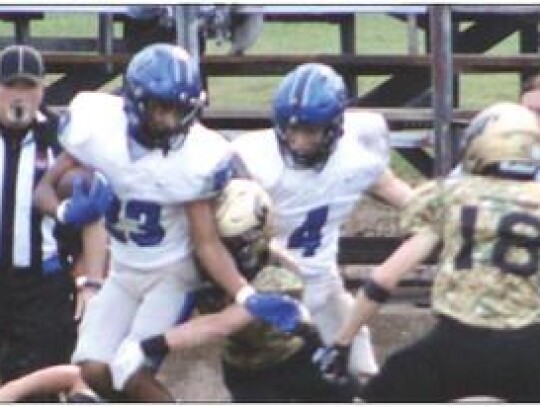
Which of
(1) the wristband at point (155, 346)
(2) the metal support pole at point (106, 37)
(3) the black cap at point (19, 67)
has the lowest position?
(1) the wristband at point (155, 346)

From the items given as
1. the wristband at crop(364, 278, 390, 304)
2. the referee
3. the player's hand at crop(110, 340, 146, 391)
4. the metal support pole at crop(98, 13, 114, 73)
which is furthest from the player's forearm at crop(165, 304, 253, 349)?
the metal support pole at crop(98, 13, 114, 73)

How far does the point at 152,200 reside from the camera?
7.71 m

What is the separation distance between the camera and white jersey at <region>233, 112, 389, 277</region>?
7.97m

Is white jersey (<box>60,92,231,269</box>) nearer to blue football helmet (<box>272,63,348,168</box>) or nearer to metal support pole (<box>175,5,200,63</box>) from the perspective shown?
blue football helmet (<box>272,63,348,168</box>)

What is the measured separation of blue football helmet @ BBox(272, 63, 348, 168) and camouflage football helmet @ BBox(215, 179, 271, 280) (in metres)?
0.26

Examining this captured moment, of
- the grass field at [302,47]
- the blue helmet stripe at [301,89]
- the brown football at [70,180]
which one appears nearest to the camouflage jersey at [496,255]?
the blue helmet stripe at [301,89]

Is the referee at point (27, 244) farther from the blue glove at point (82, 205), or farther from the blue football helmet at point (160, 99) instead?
the blue football helmet at point (160, 99)

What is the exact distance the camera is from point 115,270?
7891mm

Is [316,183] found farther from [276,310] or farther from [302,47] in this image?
[302,47]

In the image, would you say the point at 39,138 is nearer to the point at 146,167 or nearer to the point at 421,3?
the point at 146,167

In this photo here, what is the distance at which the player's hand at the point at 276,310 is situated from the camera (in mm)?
7523

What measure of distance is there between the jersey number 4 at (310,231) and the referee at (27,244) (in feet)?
2.95

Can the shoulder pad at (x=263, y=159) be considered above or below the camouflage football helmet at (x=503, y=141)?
below

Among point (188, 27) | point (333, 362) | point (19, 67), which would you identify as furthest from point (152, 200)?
point (188, 27)
